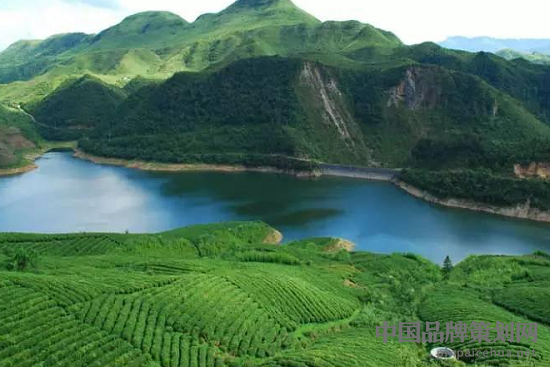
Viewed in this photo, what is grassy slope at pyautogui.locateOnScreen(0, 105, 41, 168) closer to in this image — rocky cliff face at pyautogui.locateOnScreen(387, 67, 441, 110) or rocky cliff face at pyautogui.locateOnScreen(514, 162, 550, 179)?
rocky cliff face at pyautogui.locateOnScreen(387, 67, 441, 110)

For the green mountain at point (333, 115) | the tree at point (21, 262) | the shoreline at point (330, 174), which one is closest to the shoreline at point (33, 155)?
the shoreline at point (330, 174)

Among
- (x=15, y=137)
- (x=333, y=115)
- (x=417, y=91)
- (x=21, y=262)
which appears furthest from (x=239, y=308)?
(x=15, y=137)

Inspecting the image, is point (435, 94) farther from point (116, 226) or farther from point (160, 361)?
point (160, 361)

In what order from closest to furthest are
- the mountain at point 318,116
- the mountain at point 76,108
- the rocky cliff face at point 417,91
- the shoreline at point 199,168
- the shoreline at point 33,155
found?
the shoreline at point 199,168 < the shoreline at point 33,155 < the mountain at point 318,116 < the rocky cliff face at point 417,91 < the mountain at point 76,108

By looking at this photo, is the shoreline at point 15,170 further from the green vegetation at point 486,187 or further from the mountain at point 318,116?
the green vegetation at point 486,187

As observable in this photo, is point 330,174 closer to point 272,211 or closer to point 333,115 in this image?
point 333,115
